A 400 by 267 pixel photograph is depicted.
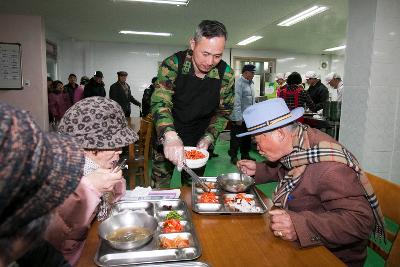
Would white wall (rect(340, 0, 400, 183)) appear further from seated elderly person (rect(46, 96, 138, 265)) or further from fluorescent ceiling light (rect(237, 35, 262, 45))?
fluorescent ceiling light (rect(237, 35, 262, 45))

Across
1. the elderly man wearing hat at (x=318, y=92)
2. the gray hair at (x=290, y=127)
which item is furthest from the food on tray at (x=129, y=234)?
the elderly man wearing hat at (x=318, y=92)

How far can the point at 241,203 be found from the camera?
1758mm

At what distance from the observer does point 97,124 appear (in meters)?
1.58

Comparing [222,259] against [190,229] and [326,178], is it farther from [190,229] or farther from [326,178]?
[326,178]

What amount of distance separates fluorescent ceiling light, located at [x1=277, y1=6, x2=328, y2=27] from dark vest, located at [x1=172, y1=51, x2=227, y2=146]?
5162 millimetres

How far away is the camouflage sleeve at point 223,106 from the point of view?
2.54 metres

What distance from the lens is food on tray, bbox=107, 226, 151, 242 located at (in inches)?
52.7

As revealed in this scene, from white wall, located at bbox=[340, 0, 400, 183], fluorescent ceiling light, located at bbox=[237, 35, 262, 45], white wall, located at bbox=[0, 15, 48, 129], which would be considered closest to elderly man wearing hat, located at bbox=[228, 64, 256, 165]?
white wall, located at bbox=[340, 0, 400, 183]

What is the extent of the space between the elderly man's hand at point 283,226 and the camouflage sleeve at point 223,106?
3.75ft

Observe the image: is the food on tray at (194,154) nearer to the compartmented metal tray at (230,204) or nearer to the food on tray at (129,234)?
the compartmented metal tray at (230,204)

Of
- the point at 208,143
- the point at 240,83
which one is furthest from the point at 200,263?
the point at 240,83

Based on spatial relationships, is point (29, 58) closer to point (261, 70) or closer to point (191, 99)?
point (191, 99)

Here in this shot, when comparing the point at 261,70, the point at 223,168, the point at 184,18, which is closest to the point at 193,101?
the point at 223,168

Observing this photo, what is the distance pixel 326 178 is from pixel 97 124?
1162 mm
